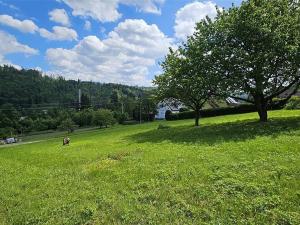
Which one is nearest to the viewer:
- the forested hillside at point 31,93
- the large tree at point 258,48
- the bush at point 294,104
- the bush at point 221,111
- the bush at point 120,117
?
the large tree at point 258,48

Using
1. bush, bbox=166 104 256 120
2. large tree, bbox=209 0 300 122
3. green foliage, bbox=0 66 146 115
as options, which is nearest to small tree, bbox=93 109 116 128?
green foliage, bbox=0 66 146 115

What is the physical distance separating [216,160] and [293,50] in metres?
12.6

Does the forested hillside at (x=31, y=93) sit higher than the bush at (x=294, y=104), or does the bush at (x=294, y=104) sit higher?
the forested hillside at (x=31, y=93)

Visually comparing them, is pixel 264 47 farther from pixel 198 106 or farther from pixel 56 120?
pixel 56 120

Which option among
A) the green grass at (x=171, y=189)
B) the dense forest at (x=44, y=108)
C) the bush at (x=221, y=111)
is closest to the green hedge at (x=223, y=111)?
the bush at (x=221, y=111)

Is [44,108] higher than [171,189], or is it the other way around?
[44,108]

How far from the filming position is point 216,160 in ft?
46.0

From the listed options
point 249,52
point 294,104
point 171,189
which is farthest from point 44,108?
point 171,189

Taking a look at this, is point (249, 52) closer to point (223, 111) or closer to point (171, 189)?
point (171, 189)

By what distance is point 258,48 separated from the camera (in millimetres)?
24562

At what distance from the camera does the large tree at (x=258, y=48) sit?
23859mm

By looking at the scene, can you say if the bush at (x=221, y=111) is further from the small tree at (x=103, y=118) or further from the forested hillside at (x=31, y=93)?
the forested hillside at (x=31, y=93)

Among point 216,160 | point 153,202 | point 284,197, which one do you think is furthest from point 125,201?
point 216,160

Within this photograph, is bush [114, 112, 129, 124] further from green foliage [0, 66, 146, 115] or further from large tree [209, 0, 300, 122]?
large tree [209, 0, 300, 122]
